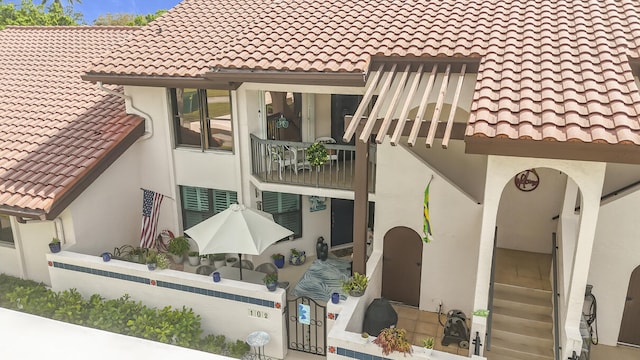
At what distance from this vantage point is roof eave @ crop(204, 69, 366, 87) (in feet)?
36.9

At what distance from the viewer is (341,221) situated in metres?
16.5

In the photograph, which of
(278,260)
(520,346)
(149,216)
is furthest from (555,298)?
(149,216)

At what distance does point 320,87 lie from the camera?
12766mm

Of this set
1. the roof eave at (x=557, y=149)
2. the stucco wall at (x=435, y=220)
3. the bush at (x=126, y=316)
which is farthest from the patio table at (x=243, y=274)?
the roof eave at (x=557, y=149)

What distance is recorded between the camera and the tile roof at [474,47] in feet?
29.1

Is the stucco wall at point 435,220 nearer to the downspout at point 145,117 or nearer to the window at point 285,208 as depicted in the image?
the window at point 285,208

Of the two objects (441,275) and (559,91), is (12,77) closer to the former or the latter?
(441,275)

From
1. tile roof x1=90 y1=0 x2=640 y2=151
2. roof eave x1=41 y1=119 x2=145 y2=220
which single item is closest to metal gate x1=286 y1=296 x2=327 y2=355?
tile roof x1=90 y1=0 x2=640 y2=151

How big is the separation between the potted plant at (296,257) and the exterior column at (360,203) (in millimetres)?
4246

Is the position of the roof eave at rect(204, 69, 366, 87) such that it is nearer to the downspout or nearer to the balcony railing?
the balcony railing

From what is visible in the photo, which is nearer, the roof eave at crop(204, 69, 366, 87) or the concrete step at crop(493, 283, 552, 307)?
the roof eave at crop(204, 69, 366, 87)

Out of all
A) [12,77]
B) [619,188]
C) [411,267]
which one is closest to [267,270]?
[411,267]

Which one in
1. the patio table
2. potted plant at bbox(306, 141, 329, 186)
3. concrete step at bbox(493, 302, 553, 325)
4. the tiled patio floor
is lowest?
the tiled patio floor

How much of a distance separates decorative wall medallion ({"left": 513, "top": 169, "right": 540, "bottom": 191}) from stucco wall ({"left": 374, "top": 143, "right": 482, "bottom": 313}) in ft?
7.73
